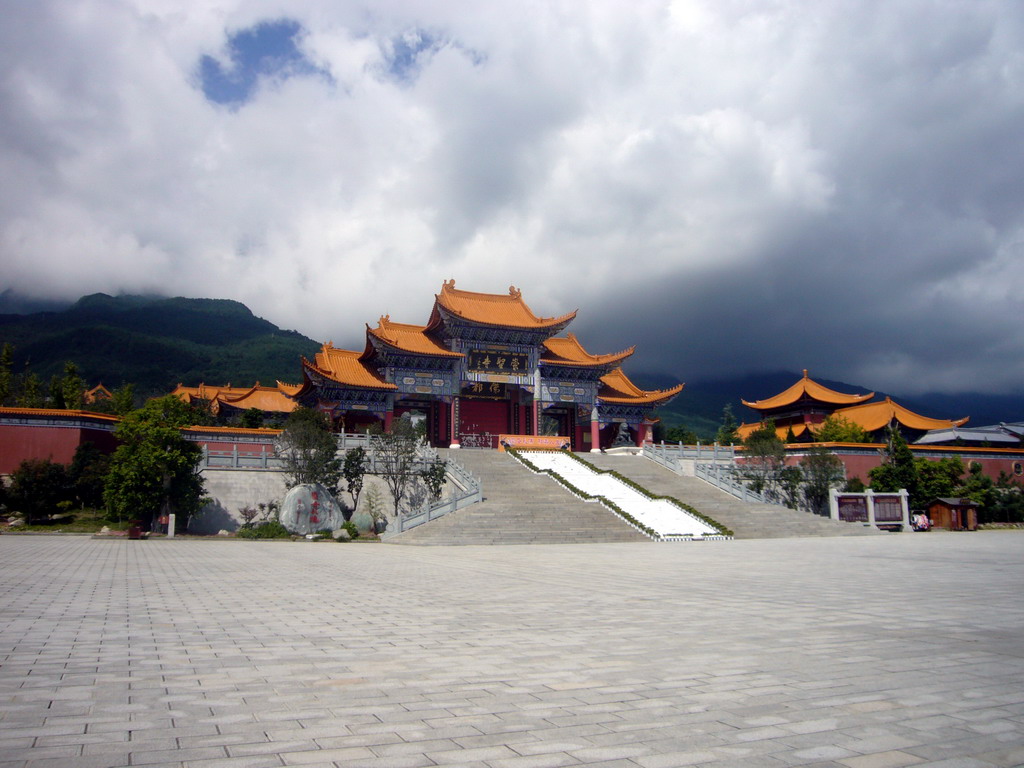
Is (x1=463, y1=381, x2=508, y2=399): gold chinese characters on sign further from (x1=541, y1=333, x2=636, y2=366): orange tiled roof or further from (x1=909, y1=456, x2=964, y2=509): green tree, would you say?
(x1=909, y1=456, x2=964, y2=509): green tree

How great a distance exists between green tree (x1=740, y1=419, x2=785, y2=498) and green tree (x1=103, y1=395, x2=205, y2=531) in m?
19.3

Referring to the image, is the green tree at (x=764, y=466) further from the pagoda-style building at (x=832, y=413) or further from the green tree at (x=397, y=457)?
the pagoda-style building at (x=832, y=413)

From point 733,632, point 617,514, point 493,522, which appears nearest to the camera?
point 733,632

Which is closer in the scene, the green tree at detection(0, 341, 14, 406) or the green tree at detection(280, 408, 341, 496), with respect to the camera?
the green tree at detection(280, 408, 341, 496)

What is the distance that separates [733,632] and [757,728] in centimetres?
237

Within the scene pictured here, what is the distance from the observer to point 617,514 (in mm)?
20359

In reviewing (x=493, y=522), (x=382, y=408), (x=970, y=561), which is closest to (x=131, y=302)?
(x=382, y=408)

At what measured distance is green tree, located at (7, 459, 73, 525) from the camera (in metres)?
19.6

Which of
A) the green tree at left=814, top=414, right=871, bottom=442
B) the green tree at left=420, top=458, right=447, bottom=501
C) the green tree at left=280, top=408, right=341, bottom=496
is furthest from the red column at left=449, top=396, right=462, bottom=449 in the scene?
the green tree at left=814, top=414, right=871, bottom=442

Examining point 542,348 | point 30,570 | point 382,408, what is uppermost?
point 542,348

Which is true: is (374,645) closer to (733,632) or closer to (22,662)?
(22,662)

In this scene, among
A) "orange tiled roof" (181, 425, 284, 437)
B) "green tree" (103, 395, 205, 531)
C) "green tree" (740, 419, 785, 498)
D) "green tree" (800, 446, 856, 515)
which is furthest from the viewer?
"green tree" (740, 419, 785, 498)

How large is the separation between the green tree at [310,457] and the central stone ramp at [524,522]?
4593 mm

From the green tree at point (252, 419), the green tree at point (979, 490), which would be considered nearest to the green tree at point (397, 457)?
the green tree at point (252, 419)
